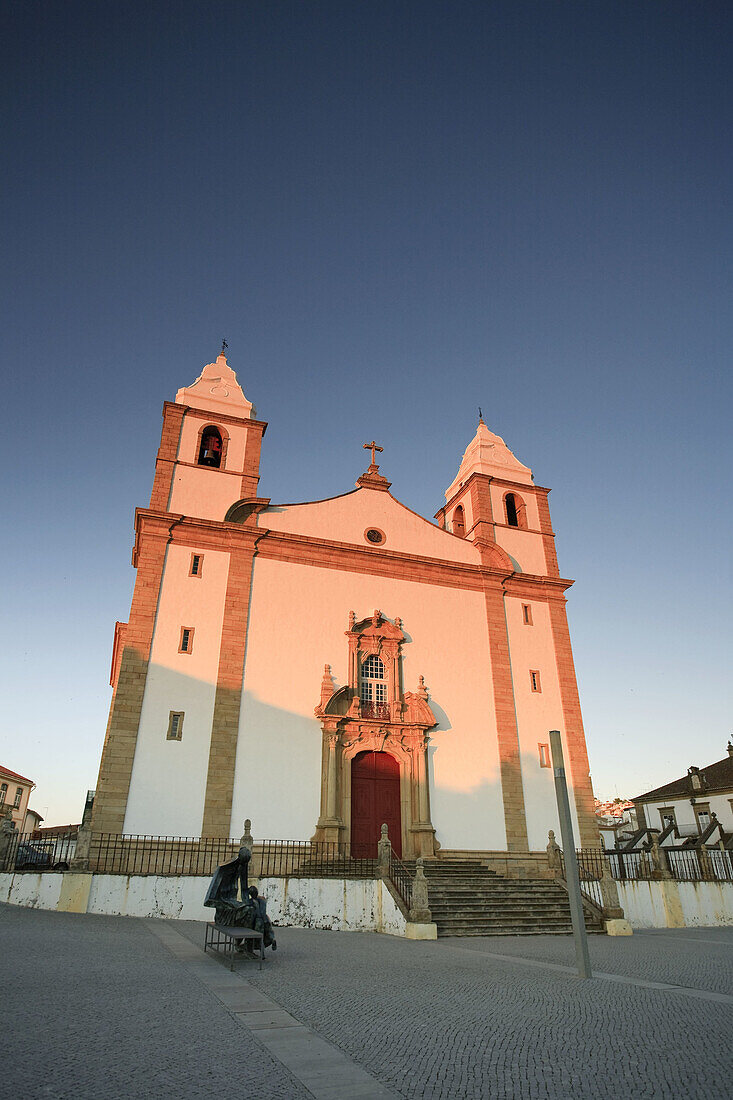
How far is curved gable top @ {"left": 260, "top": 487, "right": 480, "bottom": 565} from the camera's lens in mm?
23000

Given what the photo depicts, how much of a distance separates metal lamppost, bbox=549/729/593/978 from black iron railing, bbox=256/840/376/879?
859 centimetres

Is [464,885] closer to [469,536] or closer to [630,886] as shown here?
[630,886]

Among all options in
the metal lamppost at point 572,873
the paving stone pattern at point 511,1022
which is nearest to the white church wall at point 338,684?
the paving stone pattern at point 511,1022

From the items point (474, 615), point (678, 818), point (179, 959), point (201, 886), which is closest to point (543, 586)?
point (474, 615)

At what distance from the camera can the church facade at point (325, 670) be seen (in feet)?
59.7

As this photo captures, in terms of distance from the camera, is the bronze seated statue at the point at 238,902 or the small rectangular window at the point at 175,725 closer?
the bronze seated statue at the point at 238,902

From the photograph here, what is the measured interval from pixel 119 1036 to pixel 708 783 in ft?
145

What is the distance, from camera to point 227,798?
17.8 metres

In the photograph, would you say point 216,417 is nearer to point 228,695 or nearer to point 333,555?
point 333,555

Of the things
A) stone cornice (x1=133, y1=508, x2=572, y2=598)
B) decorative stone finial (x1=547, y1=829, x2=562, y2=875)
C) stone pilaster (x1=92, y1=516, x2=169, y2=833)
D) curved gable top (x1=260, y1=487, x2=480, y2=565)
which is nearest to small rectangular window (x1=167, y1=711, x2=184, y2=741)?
stone pilaster (x1=92, y1=516, x2=169, y2=833)

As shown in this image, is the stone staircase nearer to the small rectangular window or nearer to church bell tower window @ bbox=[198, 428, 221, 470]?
the small rectangular window

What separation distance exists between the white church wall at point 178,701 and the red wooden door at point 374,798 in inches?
181

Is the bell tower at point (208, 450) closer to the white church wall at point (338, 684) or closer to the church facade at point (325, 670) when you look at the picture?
the church facade at point (325, 670)

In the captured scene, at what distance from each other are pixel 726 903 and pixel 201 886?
13.8 metres
